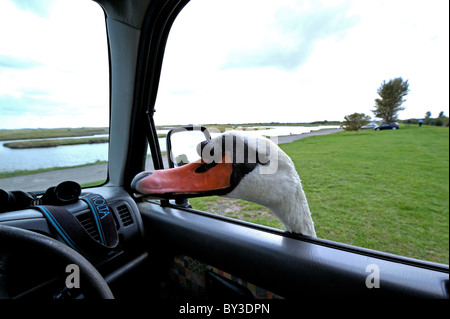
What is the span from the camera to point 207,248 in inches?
64.2

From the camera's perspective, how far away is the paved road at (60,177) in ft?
Answer: 4.99

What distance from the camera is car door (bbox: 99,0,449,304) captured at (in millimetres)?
966

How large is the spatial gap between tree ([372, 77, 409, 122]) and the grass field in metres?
0.10

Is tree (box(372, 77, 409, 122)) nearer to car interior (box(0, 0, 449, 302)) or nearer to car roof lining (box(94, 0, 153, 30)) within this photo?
car interior (box(0, 0, 449, 302))

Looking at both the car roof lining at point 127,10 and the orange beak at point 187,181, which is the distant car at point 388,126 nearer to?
the orange beak at point 187,181

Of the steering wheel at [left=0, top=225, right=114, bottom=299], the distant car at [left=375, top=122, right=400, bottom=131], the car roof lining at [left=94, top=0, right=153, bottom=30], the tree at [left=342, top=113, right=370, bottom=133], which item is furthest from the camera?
the car roof lining at [left=94, top=0, right=153, bottom=30]

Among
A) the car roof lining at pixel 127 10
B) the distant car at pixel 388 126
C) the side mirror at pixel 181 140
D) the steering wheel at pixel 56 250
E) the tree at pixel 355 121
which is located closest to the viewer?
the steering wheel at pixel 56 250

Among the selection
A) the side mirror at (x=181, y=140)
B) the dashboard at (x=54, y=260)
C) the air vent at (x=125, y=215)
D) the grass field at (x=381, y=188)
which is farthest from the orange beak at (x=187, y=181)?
the air vent at (x=125, y=215)

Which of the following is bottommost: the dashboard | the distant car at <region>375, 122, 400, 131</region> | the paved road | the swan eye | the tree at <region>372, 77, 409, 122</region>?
the dashboard

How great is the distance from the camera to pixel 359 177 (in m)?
1.21

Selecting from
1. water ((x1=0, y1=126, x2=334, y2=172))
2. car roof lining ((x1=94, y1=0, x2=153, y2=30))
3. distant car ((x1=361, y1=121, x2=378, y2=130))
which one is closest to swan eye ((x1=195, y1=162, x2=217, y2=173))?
water ((x1=0, y1=126, x2=334, y2=172))

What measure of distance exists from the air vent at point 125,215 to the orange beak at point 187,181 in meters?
1.21
